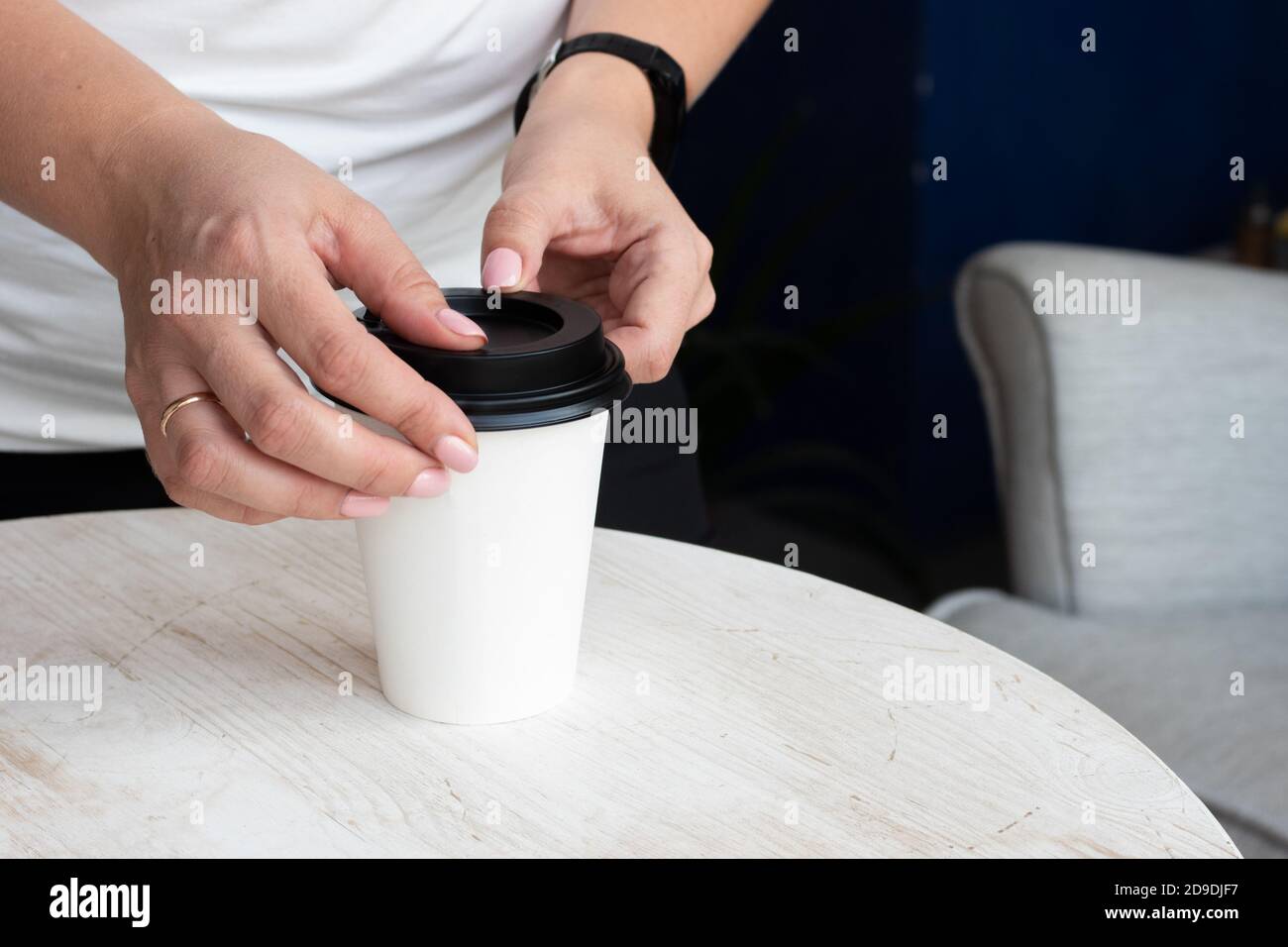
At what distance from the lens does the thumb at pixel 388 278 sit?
2.23 feet

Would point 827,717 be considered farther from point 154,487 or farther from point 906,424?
point 906,424

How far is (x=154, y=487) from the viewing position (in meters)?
1.15

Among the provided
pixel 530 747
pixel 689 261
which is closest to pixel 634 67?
pixel 689 261

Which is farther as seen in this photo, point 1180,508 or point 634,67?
point 1180,508

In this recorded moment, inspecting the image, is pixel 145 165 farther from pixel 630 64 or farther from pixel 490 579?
pixel 630 64

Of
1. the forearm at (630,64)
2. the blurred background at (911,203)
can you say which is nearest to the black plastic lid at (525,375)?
the forearm at (630,64)

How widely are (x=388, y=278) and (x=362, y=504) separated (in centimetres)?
12

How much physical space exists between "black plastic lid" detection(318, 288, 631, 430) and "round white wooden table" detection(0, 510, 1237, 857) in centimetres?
19

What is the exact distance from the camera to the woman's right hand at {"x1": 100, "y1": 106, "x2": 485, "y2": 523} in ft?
2.14

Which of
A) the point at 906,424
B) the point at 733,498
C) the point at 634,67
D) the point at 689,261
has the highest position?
the point at 634,67

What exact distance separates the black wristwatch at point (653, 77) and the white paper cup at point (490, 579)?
42 cm

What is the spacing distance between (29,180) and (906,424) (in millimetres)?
2111

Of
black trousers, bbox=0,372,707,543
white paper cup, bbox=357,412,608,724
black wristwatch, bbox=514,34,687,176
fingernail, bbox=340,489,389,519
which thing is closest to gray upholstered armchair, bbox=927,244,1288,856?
black trousers, bbox=0,372,707,543

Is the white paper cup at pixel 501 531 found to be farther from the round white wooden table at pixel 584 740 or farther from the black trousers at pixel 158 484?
the black trousers at pixel 158 484
